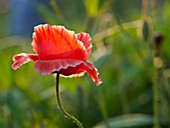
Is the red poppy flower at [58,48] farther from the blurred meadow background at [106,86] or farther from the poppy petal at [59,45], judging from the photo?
the blurred meadow background at [106,86]

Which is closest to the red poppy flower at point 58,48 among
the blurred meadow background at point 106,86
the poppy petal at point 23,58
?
the poppy petal at point 23,58

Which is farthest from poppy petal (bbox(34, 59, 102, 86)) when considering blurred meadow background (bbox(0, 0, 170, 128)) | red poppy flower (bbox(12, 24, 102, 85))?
blurred meadow background (bbox(0, 0, 170, 128))

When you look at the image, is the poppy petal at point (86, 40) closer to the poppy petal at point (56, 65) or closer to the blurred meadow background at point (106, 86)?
the poppy petal at point (56, 65)

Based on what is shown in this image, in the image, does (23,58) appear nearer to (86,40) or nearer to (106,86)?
(86,40)

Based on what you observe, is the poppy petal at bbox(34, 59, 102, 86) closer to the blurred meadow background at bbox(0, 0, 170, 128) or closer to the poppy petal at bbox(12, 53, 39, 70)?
the poppy petal at bbox(12, 53, 39, 70)

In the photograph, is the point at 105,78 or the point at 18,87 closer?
the point at 18,87

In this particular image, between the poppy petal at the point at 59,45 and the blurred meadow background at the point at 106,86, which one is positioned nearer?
the poppy petal at the point at 59,45

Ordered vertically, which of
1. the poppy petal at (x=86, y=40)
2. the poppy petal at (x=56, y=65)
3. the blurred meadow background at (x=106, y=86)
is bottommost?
the poppy petal at (x=56, y=65)

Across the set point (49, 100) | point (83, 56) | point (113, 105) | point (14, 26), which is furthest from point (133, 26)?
point (14, 26)

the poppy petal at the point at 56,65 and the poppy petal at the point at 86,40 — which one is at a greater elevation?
the poppy petal at the point at 86,40

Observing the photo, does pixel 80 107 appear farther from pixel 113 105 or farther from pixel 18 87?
pixel 18 87
